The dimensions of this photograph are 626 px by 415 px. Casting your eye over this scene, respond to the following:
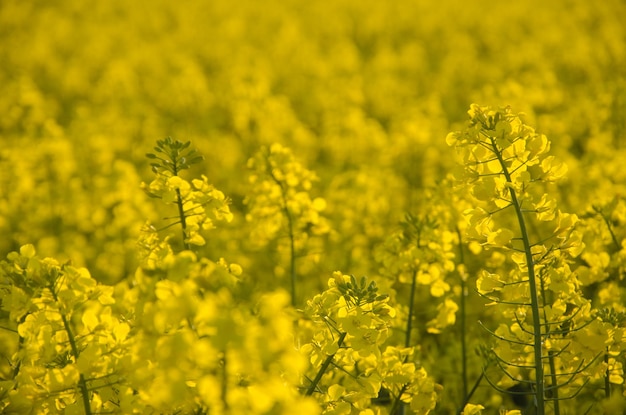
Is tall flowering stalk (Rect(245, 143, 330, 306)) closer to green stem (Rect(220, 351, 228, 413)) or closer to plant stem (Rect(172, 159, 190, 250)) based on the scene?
plant stem (Rect(172, 159, 190, 250))

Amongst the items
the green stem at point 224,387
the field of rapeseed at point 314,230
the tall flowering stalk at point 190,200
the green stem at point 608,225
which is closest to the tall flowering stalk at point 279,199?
the field of rapeseed at point 314,230

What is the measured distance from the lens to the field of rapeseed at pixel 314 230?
6.34 feet

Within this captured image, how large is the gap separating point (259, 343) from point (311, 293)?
2.95m

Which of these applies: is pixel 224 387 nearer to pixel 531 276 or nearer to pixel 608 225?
pixel 531 276

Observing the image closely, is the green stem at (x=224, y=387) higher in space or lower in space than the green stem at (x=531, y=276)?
lower

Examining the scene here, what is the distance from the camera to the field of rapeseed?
1.93 m

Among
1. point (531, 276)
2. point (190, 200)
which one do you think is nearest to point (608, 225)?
point (531, 276)

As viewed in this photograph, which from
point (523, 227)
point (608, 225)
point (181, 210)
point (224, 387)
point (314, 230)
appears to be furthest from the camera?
point (314, 230)

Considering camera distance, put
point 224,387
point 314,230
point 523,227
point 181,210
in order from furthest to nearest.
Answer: point 314,230 < point 181,210 < point 523,227 < point 224,387

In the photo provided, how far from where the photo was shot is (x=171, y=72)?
1208cm

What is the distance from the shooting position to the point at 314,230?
3.44 metres

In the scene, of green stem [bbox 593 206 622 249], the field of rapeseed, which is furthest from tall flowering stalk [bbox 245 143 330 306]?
green stem [bbox 593 206 622 249]

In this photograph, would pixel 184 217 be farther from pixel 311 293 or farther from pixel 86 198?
pixel 86 198

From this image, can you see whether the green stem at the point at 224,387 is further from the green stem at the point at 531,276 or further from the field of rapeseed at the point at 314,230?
the green stem at the point at 531,276
